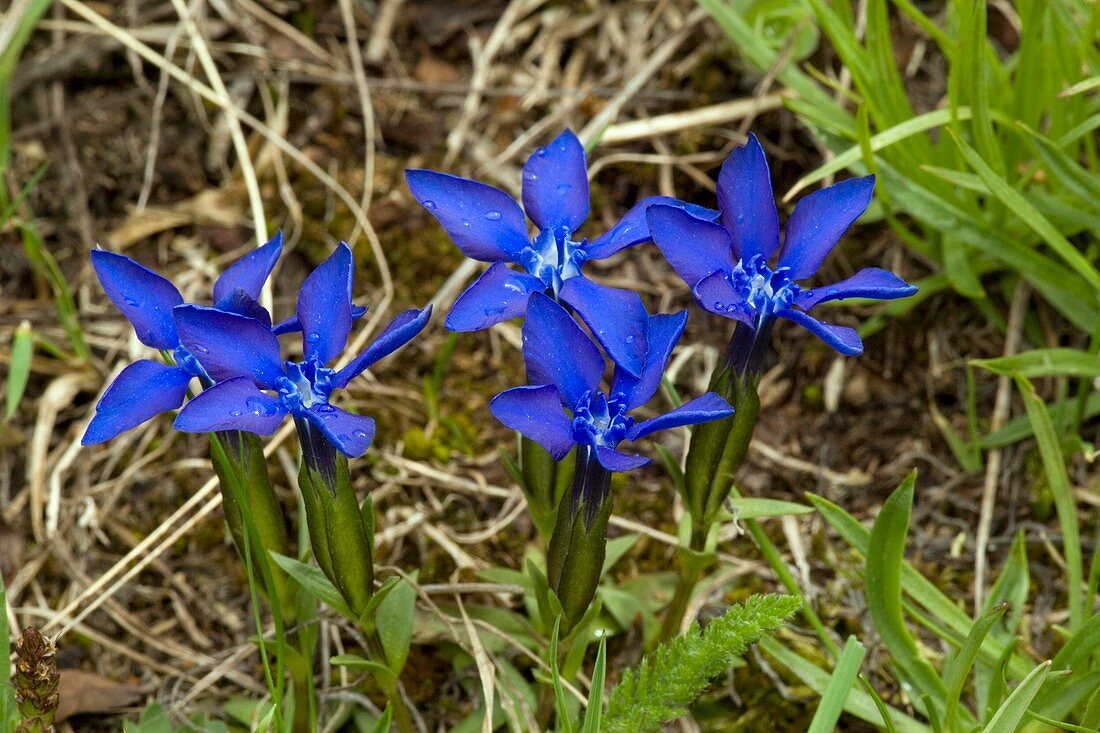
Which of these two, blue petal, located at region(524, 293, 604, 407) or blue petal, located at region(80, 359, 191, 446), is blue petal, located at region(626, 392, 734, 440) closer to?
blue petal, located at region(524, 293, 604, 407)

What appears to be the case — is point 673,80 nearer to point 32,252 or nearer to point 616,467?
point 32,252

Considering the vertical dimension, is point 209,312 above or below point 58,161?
above

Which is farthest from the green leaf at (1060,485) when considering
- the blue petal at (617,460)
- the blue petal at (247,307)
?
the blue petal at (247,307)

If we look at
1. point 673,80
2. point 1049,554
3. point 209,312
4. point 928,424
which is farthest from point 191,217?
point 1049,554

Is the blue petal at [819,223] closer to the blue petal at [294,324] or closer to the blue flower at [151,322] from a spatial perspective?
the blue petal at [294,324]

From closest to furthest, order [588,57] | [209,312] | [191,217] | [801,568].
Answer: [209,312], [801,568], [191,217], [588,57]

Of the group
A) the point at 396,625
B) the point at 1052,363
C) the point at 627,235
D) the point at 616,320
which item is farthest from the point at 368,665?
the point at 1052,363

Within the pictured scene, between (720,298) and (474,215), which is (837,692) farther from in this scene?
(474,215)
